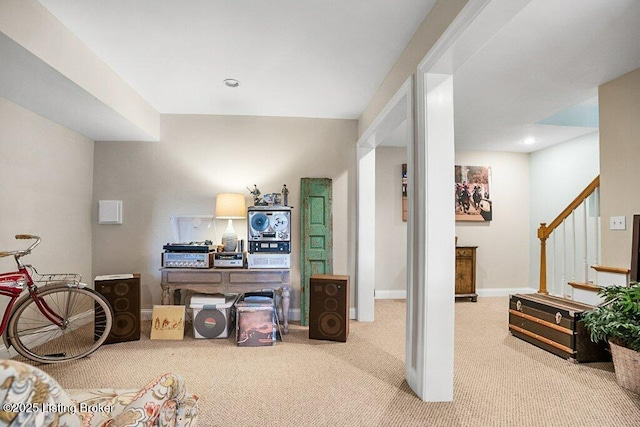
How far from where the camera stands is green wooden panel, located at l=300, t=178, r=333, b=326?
4.13m

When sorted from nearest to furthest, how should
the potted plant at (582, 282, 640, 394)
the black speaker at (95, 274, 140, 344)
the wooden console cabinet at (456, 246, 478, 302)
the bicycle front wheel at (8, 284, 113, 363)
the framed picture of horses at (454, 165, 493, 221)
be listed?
the potted plant at (582, 282, 640, 394) → the bicycle front wheel at (8, 284, 113, 363) → the black speaker at (95, 274, 140, 344) → the wooden console cabinet at (456, 246, 478, 302) → the framed picture of horses at (454, 165, 493, 221)

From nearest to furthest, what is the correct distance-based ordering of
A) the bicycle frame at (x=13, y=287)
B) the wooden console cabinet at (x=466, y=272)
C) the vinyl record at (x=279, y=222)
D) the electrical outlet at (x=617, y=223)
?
the bicycle frame at (x=13, y=287), the electrical outlet at (x=617, y=223), the vinyl record at (x=279, y=222), the wooden console cabinet at (x=466, y=272)

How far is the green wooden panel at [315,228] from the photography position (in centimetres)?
413

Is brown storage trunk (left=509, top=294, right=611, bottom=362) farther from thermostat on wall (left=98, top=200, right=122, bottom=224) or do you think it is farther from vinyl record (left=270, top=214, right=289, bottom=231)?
thermostat on wall (left=98, top=200, right=122, bottom=224)

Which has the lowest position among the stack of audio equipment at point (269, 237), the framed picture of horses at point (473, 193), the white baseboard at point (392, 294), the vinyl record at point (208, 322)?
the white baseboard at point (392, 294)

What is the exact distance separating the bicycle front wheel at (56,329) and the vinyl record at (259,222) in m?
1.50

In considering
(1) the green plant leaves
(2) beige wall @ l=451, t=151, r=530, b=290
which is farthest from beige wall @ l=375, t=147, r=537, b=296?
(1) the green plant leaves

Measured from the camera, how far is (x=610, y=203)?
317cm

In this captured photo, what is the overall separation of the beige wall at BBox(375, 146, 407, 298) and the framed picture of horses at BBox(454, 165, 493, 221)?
0.95 meters

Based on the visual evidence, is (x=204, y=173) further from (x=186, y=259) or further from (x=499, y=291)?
(x=499, y=291)

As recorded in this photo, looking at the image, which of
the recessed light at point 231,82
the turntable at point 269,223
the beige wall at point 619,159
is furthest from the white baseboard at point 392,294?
the recessed light at point 231,82

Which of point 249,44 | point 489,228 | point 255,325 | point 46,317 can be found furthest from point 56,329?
point 489,228

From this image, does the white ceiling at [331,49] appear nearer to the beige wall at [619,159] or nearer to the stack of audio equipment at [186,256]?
the beige wall at [619,159]

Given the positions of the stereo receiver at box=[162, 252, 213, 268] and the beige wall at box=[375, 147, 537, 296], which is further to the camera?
the beige wall at box=[375, 147, 537, 296]
